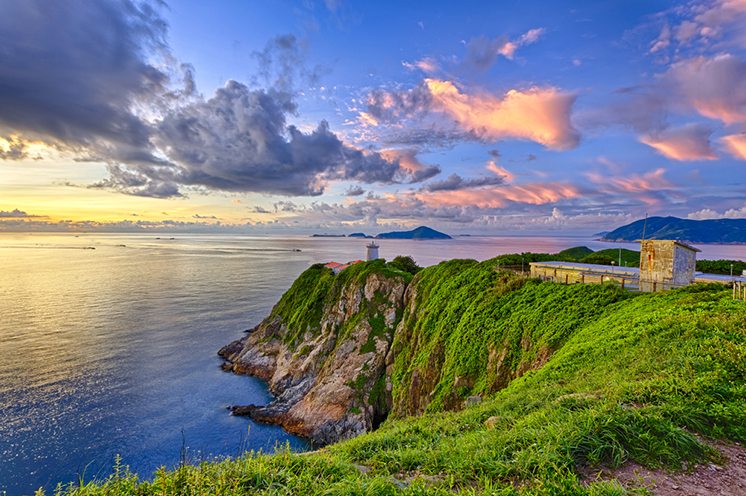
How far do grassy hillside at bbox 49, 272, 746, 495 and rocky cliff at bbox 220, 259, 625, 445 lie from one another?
4.68 metres

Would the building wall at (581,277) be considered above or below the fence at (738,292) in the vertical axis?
below

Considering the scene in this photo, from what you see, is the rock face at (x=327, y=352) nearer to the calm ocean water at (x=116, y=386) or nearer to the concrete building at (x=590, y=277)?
the calm ocean water at (x=116, y=386)

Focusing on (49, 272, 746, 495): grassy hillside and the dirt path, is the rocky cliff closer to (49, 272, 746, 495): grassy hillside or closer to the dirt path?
(49, 272, 746, 495): grassy hillside

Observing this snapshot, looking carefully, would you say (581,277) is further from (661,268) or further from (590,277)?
(661,268)

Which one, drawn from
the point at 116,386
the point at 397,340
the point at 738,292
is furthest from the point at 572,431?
the point at 116,386

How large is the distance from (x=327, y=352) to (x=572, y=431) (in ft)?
130

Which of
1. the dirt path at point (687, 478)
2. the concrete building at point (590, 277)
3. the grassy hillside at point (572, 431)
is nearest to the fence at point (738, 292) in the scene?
the grassy hillside at point (572, 431)

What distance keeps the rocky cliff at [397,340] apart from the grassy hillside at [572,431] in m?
4.68

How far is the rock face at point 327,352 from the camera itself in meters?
34.6

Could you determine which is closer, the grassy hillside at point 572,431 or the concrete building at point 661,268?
the grassy hillside at point 572,431

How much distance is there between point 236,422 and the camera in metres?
35.6

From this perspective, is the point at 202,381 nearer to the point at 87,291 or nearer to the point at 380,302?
the point at 380,302

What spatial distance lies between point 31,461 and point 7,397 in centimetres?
1476

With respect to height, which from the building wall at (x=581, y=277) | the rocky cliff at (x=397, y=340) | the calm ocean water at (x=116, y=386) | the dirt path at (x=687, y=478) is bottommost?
the calm ocean water at (x=116, y=386)
